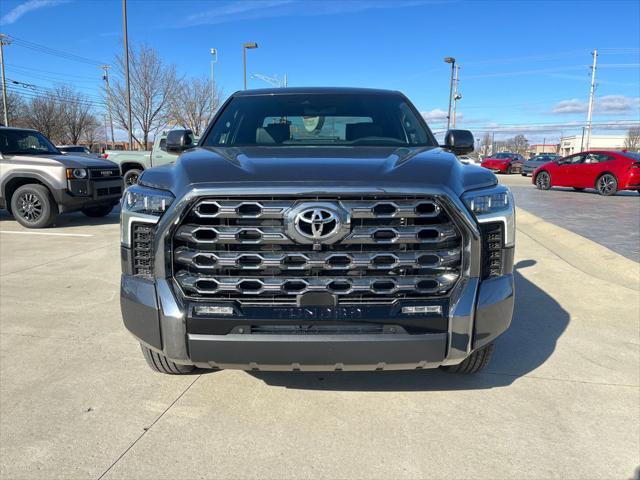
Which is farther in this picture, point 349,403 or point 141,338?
point 349,403

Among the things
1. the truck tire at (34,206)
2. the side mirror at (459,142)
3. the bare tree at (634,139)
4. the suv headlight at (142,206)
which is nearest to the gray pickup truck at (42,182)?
the truck tire at (34,206)

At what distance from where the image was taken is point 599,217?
35.1ft

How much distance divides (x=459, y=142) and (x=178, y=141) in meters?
2.19

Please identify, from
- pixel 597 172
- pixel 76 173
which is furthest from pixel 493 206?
pixel 597 172

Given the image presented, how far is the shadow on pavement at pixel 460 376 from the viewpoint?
3.11m

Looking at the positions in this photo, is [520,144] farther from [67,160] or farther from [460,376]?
[460,376]

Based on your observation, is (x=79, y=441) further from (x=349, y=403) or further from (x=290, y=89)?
(x=290, y=89)

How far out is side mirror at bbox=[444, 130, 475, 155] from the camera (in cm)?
382

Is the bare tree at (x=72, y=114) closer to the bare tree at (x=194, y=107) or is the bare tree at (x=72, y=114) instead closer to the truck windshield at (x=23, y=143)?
the bare tree at (x=194, y=107)

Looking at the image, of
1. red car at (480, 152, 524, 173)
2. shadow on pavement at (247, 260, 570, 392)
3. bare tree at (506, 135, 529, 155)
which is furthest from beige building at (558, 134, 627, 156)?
shadow on pavement at (247, 260, 570, 392)

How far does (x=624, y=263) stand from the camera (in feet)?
19.5

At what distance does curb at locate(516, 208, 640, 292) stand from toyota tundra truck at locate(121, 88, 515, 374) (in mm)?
4006

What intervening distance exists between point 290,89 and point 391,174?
2.14 metres

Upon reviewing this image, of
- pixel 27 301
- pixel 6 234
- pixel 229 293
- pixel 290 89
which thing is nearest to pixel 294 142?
pixel 290 89
